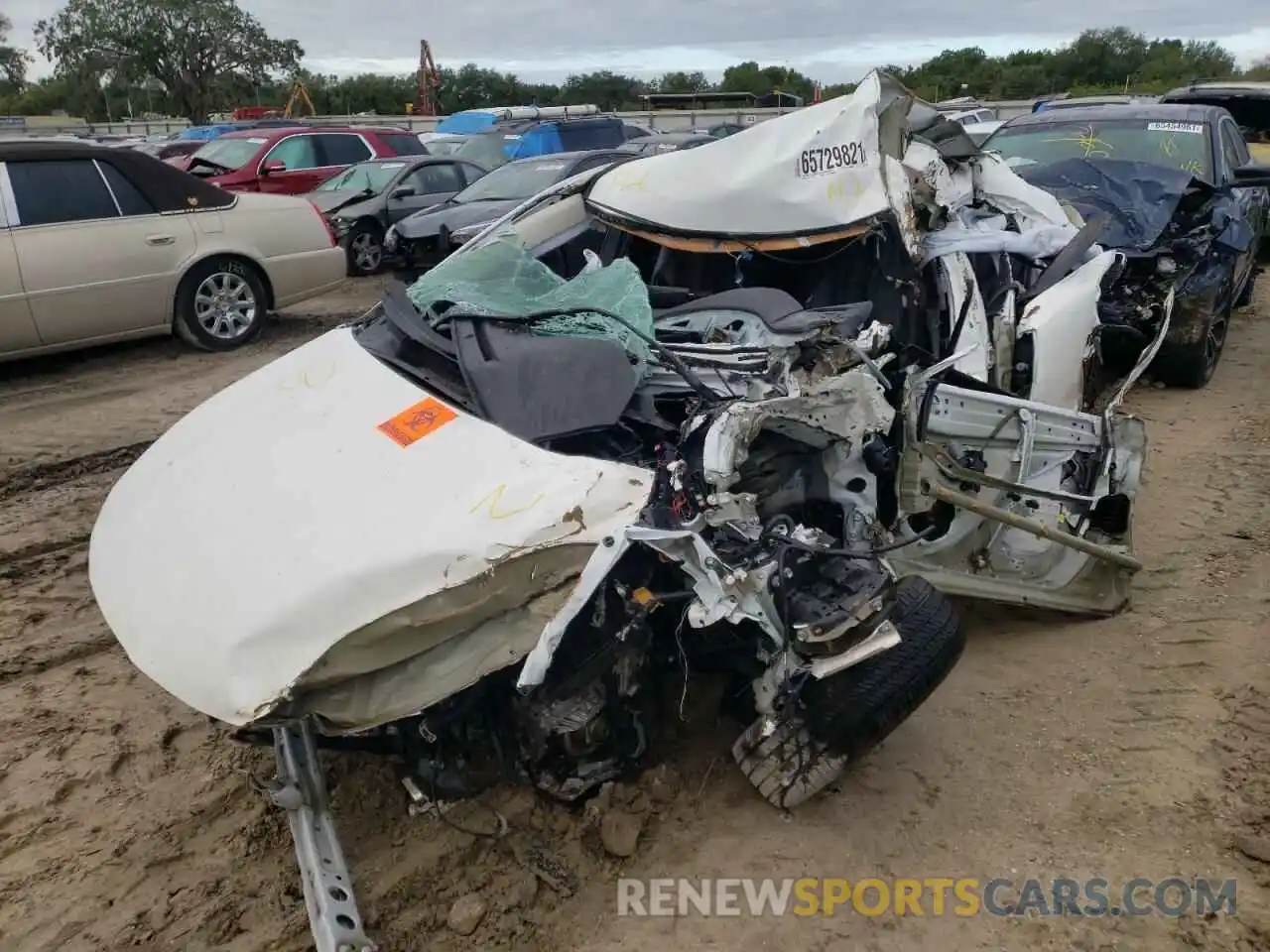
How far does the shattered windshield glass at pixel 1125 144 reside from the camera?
6629 millimetres

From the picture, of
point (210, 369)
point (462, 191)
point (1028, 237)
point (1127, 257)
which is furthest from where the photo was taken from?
point (462, 191)

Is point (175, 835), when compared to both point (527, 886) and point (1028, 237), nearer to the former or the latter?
point (527, 886)

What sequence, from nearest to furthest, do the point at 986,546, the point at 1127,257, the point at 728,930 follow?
the point at 728,930, the point at 986,546, the point at 1127,257

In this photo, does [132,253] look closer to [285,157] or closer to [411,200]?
[411,200]

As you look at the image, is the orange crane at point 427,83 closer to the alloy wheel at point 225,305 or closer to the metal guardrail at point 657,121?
the metal guardrail at point 657,121

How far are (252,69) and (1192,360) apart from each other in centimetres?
4521

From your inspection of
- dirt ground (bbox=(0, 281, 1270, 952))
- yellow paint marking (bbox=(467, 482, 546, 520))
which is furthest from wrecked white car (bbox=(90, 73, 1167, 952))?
dirt ground (bbox=(0, 281, 1270, 952))

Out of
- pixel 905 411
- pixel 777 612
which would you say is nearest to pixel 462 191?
pixel 905 411

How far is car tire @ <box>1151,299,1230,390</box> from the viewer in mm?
6082

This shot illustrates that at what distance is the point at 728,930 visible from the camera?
2393 millimetres

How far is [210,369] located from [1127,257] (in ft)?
20.2

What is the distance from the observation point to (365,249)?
11.2 metres

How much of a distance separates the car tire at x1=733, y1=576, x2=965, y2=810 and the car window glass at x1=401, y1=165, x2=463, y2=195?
401 inches

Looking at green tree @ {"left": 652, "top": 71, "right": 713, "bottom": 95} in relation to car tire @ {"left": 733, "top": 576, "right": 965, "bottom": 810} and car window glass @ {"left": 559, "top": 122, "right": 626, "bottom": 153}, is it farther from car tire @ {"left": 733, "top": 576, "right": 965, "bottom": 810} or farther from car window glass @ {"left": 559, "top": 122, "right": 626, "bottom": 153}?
car tire @ {"left": 733, "top": 576, "right": 965, "bottom": 810}
